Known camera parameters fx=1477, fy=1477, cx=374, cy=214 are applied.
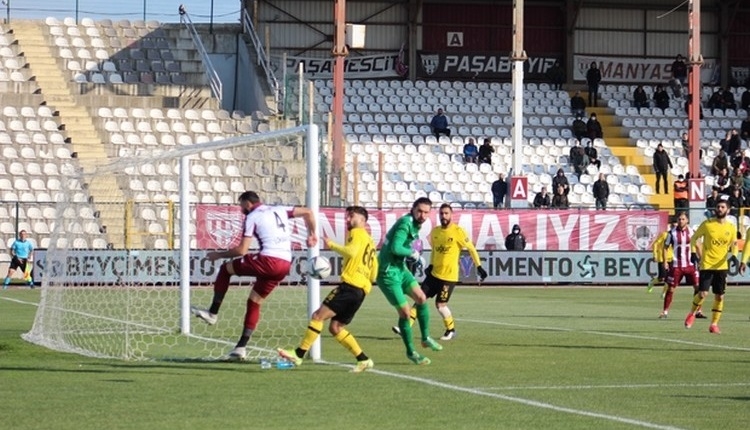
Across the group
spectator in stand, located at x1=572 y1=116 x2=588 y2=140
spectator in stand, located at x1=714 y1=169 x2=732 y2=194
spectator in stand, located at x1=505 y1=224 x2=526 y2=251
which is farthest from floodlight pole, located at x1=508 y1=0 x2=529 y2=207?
spectator in stand, located at x1=572 y1=116 x2=588 y2=140

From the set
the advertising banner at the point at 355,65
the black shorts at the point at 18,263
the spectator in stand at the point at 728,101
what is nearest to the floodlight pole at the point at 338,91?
the black shorts at the point at 18,263

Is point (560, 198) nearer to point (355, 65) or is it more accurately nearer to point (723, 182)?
point (723, 182)

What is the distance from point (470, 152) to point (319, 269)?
3343cm

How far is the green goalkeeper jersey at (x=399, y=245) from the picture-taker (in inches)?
685

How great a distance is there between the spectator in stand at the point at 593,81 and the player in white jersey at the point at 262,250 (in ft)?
129

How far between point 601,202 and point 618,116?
9.14m

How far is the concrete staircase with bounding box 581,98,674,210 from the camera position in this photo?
48719 mm

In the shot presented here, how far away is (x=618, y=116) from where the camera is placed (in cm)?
5397

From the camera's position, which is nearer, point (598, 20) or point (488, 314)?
point (488, 314)

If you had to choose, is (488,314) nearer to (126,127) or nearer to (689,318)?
(689,318)

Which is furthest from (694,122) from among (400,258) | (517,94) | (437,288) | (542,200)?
(400,258)

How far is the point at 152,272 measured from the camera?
2556cm

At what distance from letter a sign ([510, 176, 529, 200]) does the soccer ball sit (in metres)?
26.9

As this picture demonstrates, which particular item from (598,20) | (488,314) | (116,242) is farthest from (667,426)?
(598,20)
